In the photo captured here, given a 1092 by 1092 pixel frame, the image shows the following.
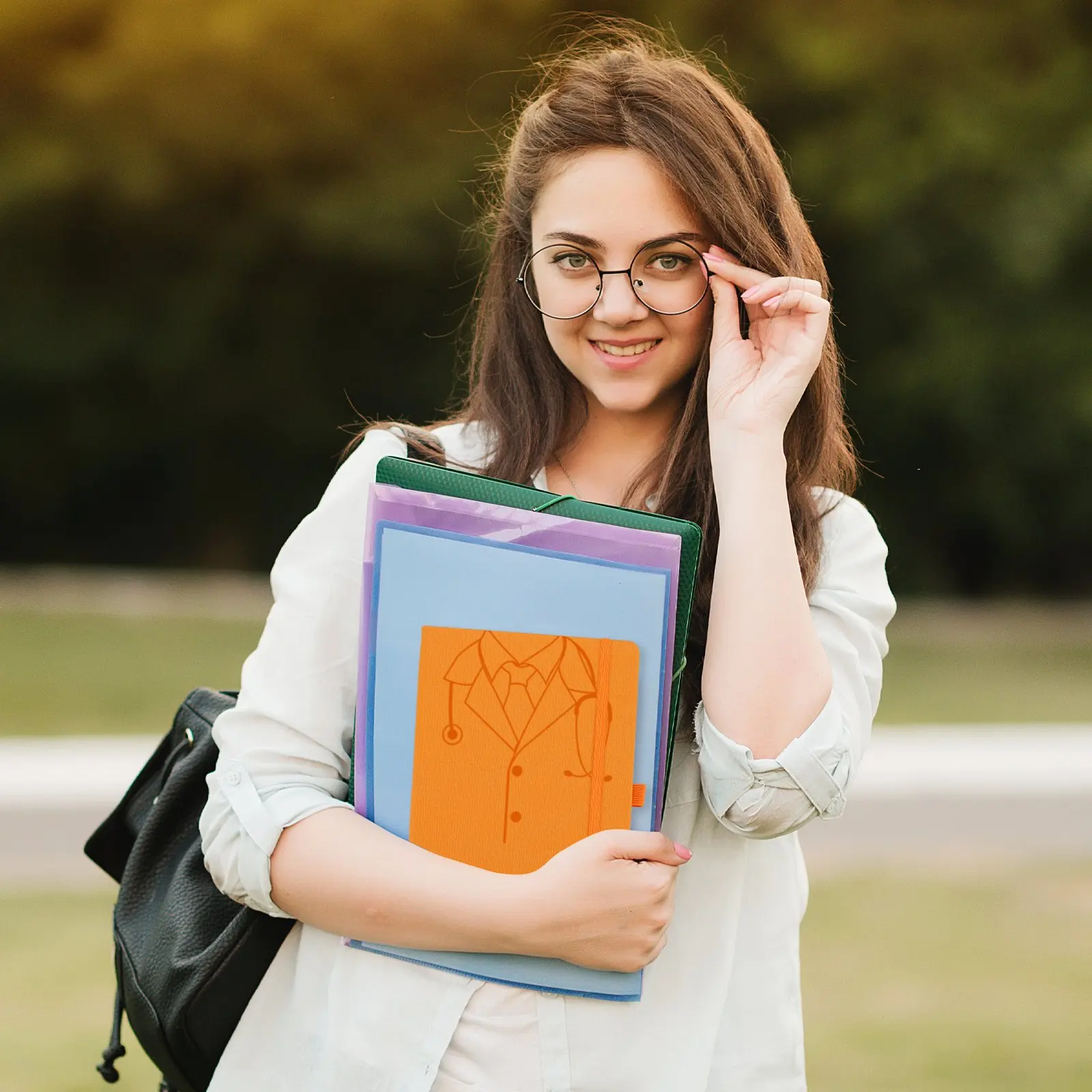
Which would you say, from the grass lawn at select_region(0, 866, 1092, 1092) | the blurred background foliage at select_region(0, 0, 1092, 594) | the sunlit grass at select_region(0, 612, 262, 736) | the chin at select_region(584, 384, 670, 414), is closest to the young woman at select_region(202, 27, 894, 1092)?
the chin at select_region(584, 384, 670, 414)

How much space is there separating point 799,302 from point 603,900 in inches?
21.8

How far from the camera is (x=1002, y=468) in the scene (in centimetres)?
950

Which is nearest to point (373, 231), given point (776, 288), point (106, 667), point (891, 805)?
point (106, 667)

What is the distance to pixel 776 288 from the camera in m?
1.24

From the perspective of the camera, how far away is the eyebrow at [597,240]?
48.5 inches

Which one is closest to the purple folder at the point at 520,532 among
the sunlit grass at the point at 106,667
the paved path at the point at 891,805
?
the paved path at the point at 891,805

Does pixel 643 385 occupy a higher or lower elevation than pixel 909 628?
higher

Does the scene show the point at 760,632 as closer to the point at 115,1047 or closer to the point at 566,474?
the point at 566,474

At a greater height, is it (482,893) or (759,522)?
(759,522)

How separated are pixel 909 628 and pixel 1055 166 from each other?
3100mm

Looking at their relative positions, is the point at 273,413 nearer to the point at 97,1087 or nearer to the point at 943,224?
the point at 943,224

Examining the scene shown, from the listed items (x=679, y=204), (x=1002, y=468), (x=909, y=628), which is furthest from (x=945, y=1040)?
(x=1002, y=468)

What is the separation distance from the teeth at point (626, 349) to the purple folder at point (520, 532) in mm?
252

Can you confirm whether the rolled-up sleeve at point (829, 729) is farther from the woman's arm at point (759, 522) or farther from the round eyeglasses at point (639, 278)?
the round eyeglasses at point (639, 278)
